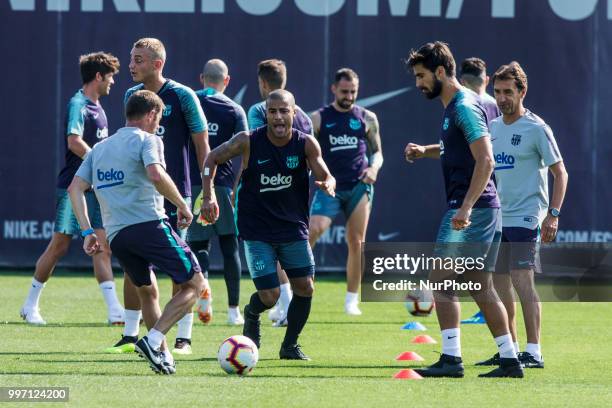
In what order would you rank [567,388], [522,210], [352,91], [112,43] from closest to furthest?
[567,388]
[522,210]
[352,91]
[112,43]

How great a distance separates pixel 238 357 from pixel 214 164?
1574mm

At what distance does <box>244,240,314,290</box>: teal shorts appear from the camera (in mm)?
9500

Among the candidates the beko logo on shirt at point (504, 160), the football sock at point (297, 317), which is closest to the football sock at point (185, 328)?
the football sock at point (297, 317)

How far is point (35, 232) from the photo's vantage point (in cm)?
1780

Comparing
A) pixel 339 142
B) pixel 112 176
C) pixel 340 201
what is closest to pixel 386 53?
pixel 339 142

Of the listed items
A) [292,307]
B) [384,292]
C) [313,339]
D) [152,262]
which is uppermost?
[152,262]

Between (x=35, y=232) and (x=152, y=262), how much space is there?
381 inches

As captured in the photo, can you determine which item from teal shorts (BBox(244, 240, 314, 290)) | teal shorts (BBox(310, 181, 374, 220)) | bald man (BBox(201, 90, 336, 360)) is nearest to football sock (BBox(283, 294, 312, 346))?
bald man (BBox(201, 90, 336, 360))

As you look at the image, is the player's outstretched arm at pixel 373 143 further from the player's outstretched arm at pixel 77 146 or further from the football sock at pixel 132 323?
the football sock at pixel 132 323

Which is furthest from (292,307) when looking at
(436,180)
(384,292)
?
(436,180)

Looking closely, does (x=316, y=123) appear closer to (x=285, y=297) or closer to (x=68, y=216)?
(x=285, y=297)

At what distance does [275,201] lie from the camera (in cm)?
952

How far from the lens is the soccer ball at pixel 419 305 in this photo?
1329 centimetres

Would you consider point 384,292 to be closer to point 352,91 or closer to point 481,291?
point 352,91
